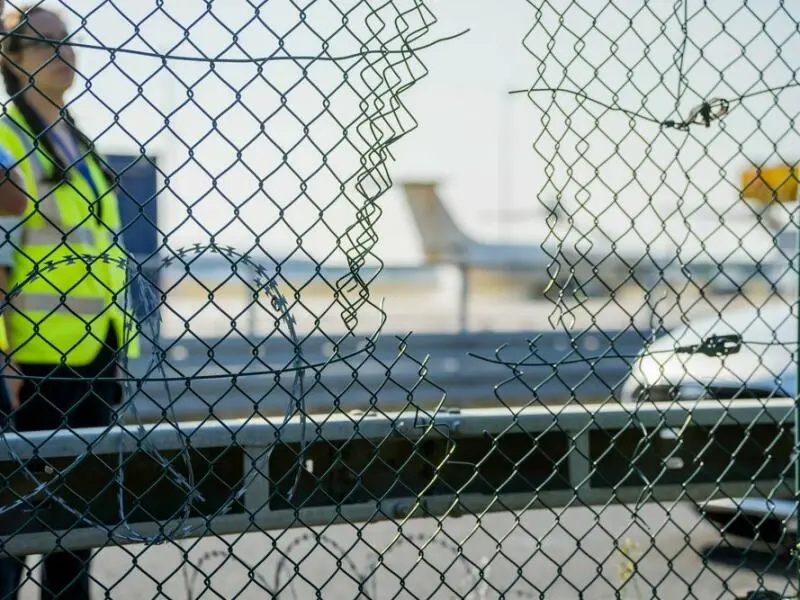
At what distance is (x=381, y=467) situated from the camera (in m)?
2.87

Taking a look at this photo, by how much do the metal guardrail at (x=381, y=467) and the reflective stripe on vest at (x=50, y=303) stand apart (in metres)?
0.72

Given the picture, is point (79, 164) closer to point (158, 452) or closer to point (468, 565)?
point (158, 452)

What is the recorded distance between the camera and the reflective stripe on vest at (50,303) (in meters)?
3.17

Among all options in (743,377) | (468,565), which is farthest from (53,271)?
(743,377)

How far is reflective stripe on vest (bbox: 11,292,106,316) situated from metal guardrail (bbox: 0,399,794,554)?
0.72 m

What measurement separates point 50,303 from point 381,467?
3.98 feet

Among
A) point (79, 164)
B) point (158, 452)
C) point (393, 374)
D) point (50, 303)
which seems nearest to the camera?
point (158, 452)

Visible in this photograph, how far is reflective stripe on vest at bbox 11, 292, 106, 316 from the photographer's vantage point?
317 cm

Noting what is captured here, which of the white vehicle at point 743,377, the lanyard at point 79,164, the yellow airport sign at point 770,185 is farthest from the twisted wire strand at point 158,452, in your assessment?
the white vehicle at point 743,377

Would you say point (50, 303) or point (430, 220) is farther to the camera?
point (430, 220)

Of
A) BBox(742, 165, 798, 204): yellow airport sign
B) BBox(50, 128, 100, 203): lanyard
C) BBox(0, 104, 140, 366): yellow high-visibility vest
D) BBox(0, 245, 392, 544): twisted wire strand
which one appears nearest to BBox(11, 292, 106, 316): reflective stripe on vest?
BBox(0, 104, 140, 366): yellow high-visibility vest

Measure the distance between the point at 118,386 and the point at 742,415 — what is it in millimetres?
2268

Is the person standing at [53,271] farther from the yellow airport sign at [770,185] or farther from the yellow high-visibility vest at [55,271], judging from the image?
the yellow airport sign at [770,185]

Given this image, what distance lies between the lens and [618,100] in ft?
9.60
